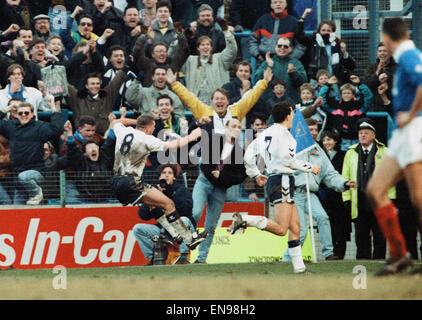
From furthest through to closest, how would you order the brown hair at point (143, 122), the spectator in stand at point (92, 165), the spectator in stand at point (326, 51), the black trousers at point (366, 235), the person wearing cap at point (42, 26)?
the person wearing cap at point (42, 26) < the spectator in stand at point (326, 51) < the spectator in stand at point (92, 165) < the black trousers at point (366, 235) < the brown hair at point (143, 122)

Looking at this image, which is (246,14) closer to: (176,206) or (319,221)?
(176,206)

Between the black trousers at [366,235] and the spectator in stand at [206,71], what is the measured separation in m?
3.96

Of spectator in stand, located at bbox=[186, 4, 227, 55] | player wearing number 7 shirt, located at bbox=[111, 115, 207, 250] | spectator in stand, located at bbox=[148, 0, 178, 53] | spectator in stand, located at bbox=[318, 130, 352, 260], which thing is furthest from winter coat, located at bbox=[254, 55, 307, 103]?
player wearing number 7 shirt, located at bbox=[111, 115, 207, 250]

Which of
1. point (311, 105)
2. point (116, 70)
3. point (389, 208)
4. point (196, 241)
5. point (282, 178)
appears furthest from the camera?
point (116, 70)

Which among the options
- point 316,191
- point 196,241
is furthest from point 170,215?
point 316,191

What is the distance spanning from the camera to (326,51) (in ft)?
58.8

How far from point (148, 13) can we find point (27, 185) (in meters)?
Result: 5.40

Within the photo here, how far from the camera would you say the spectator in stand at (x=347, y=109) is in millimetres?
16672

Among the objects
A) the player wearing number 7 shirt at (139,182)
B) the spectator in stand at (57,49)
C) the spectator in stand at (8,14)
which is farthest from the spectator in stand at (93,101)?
the spectator in stand at (8,14)

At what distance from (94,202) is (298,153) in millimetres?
3926

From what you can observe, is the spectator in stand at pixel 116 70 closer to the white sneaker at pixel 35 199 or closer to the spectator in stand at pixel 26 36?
the spectator in stand at pixel 26 36

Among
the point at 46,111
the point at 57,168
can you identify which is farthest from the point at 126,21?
the point at 57,168

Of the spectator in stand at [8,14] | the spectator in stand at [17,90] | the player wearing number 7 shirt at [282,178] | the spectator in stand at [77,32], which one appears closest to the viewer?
the player wearing number 7 shirt at [282,178]

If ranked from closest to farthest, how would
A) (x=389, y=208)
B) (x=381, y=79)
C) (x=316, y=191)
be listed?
(x=389, y=208), (x=316, y=191), (x=381, y=79)
